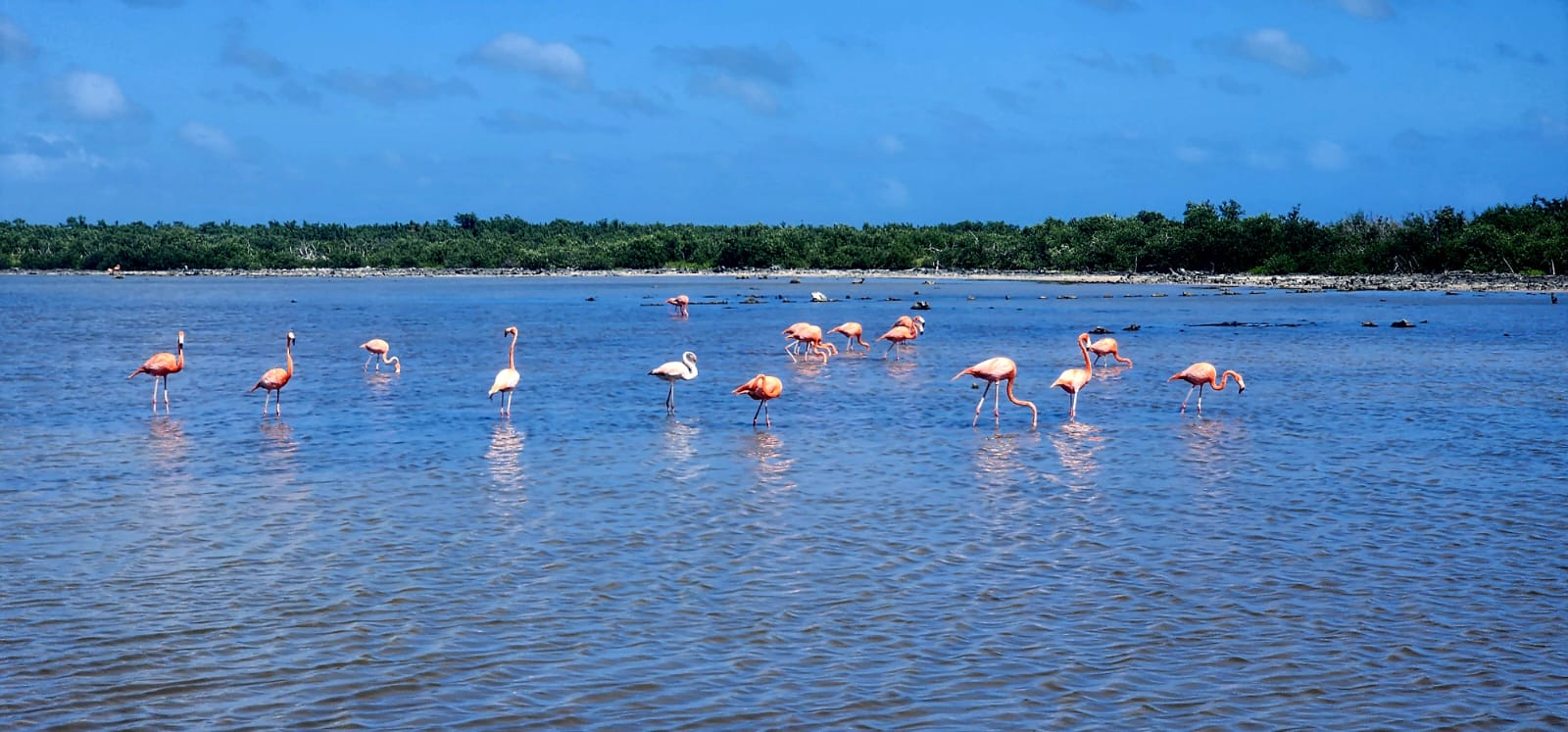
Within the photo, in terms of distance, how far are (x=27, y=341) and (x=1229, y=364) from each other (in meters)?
28.9

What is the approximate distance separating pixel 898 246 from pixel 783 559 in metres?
107

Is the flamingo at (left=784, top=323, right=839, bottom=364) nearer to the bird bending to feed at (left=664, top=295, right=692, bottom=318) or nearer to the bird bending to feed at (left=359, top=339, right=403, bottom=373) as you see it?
the bird bending to feed at (left=359, top=339, right=403, bottom=373)

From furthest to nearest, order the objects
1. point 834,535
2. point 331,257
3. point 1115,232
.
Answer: point 331,257, point 1115,232, point 834,535

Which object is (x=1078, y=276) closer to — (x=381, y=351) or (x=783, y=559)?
(x=381, y=351)

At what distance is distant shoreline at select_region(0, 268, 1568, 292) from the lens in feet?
230

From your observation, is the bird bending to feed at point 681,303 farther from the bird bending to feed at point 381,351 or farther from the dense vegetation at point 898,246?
the dense vegetation at point 898,246

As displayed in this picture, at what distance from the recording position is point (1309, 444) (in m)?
17.1

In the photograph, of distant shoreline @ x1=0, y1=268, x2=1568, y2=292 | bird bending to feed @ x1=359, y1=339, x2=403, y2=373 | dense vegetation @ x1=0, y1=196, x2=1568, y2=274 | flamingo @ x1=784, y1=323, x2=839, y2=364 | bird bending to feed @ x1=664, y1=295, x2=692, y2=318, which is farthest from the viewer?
dense vegetation @ x1=0, y1=196, x2=1568, y2=274

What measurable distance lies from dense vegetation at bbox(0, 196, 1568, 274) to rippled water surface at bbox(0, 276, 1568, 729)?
206 ft

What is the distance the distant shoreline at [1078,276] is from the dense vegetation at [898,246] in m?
1.69

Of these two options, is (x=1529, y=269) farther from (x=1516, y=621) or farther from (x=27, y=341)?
(x=1516, y=621)

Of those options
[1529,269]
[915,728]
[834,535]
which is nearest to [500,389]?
[834,535]

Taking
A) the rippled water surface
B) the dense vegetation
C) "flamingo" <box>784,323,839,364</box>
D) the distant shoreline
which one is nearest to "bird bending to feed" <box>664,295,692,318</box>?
"flamingo" <box>784,323,839,364</box>

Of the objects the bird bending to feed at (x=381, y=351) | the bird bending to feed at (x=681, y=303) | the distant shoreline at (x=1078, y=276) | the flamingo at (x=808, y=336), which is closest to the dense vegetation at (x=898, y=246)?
the distant shoreline at (x=1078, y=276)
